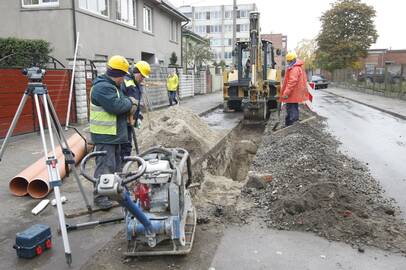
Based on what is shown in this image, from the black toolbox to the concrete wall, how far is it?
39.6 ft

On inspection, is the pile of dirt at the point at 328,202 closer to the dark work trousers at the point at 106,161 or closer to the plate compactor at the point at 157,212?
the plate compactor at the point at 157,212

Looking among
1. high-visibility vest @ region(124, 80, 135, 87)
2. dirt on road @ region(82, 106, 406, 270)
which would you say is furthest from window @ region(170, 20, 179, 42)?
high-visibility vest @ region(124, 80, 135, 87)

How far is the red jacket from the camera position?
35.1ft

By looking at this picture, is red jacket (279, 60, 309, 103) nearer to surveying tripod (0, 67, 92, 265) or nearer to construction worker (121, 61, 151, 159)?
construction worker (121, 61, 151, 159)

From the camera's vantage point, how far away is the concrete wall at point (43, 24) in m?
15.0

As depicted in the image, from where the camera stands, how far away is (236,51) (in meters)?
18.2

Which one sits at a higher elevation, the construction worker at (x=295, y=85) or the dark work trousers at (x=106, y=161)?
the construction worker at (x=295, y=85)

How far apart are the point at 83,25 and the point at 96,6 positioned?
1.94 meters

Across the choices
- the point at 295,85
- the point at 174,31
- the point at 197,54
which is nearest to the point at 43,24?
the point at 295,85

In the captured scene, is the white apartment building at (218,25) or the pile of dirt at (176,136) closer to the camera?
the pile of dirt at (176,136)

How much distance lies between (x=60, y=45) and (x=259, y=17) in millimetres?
7477

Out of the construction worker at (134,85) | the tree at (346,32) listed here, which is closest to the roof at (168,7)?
the construction worker at (134,85)

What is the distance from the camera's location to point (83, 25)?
15.7 metres

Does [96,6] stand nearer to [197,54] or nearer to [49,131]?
[49,131]
